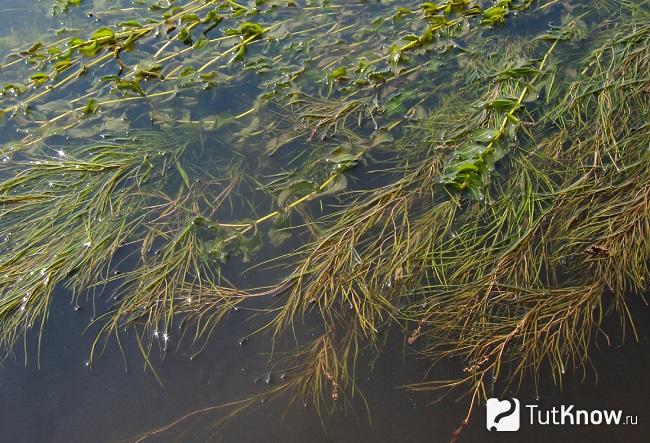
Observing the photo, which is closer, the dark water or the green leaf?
the dark water

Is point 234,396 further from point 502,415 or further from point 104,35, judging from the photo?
point 104,35

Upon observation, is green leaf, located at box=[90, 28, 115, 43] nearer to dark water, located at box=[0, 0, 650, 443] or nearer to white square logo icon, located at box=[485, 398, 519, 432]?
dark water, located at box=[0, 0, 650, 443]

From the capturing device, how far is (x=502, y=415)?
6.44 ft

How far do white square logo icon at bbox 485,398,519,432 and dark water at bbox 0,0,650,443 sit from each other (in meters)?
0.02

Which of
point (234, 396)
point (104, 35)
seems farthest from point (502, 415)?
point (104, 35)

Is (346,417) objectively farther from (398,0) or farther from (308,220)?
(398,0)

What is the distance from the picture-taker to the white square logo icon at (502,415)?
1.93 metres

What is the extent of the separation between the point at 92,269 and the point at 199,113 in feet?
3.49

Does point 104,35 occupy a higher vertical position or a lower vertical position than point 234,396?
higher

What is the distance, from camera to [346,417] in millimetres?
2041

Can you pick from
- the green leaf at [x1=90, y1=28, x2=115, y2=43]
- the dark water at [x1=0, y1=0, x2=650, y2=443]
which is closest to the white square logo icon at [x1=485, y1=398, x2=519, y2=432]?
the dark water at [x1=0, y1=0, x2=650, y2=443]

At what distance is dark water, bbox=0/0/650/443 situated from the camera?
1962mm

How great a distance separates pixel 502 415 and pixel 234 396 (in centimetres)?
90

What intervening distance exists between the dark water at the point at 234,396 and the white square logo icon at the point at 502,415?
0.07 ft
